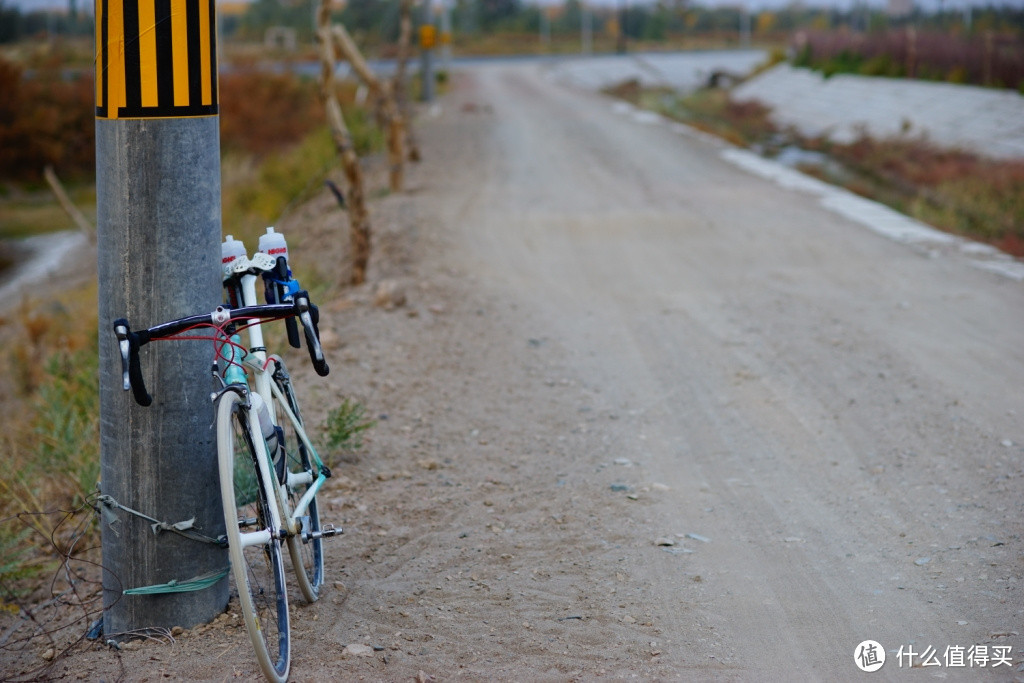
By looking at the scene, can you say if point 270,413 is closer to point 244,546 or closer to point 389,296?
point 244,546

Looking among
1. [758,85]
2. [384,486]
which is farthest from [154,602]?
[758,85]

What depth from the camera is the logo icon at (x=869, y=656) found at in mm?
3373

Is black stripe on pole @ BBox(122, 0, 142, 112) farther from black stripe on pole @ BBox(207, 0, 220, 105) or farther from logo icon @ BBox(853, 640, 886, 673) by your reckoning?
logo icon @ BBox(853, 640, 886, 673)

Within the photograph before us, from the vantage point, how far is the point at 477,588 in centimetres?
393

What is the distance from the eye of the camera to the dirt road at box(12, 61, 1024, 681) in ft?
11.5

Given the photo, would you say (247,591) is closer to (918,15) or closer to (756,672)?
(756,672)

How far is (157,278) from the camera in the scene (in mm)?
3295

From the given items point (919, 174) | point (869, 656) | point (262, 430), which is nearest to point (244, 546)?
point (262, 430)

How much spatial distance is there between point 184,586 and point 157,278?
107 cm

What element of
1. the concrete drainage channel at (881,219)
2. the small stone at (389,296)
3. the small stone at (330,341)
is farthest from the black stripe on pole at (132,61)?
the concrete drainage channel at (881,219)

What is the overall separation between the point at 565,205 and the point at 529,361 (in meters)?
6.09

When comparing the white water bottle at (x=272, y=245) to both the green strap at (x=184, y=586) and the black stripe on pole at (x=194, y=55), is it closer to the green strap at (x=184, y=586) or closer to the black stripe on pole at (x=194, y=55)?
the black stripe on pole at (x=194, y=55)

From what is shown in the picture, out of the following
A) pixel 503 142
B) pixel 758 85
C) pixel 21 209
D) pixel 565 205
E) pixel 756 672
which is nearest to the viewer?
pixel 756 672

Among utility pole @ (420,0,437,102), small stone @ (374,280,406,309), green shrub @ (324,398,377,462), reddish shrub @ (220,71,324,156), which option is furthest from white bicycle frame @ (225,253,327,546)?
reddish shrub @ (220,71,324,156)
